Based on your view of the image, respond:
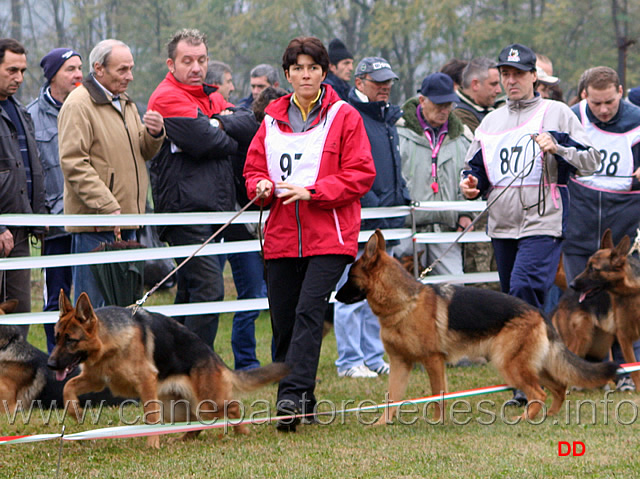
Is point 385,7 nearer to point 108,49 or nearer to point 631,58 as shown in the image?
point 631,58

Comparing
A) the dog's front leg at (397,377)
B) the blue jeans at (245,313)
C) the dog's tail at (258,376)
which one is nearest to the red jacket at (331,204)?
the dog's tail at (258,376)

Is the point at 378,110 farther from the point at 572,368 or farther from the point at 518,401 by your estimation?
Answer: the point at 572,368

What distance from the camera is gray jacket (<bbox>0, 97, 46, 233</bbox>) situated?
20.0 ft

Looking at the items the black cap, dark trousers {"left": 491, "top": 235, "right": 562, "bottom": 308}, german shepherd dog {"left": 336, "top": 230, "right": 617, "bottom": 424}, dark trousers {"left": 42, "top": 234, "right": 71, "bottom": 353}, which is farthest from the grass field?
the black cap

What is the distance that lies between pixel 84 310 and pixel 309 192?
1.46 meters

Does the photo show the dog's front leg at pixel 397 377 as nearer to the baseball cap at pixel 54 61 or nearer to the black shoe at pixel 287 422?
the black shoe at pixel 287 422

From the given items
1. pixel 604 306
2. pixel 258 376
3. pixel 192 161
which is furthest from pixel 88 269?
pixel 604 306

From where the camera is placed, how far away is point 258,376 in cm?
521

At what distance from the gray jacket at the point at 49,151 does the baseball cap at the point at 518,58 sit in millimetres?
3758

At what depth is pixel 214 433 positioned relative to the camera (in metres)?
5.41

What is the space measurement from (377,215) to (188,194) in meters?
1.87

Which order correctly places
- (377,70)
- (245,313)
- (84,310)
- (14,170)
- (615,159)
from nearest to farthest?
(84,310), (14,170), (615,159), (245,313), (377,70)

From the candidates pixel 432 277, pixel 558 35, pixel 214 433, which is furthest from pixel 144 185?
pixel 558 35

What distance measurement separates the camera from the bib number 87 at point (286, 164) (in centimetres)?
543
